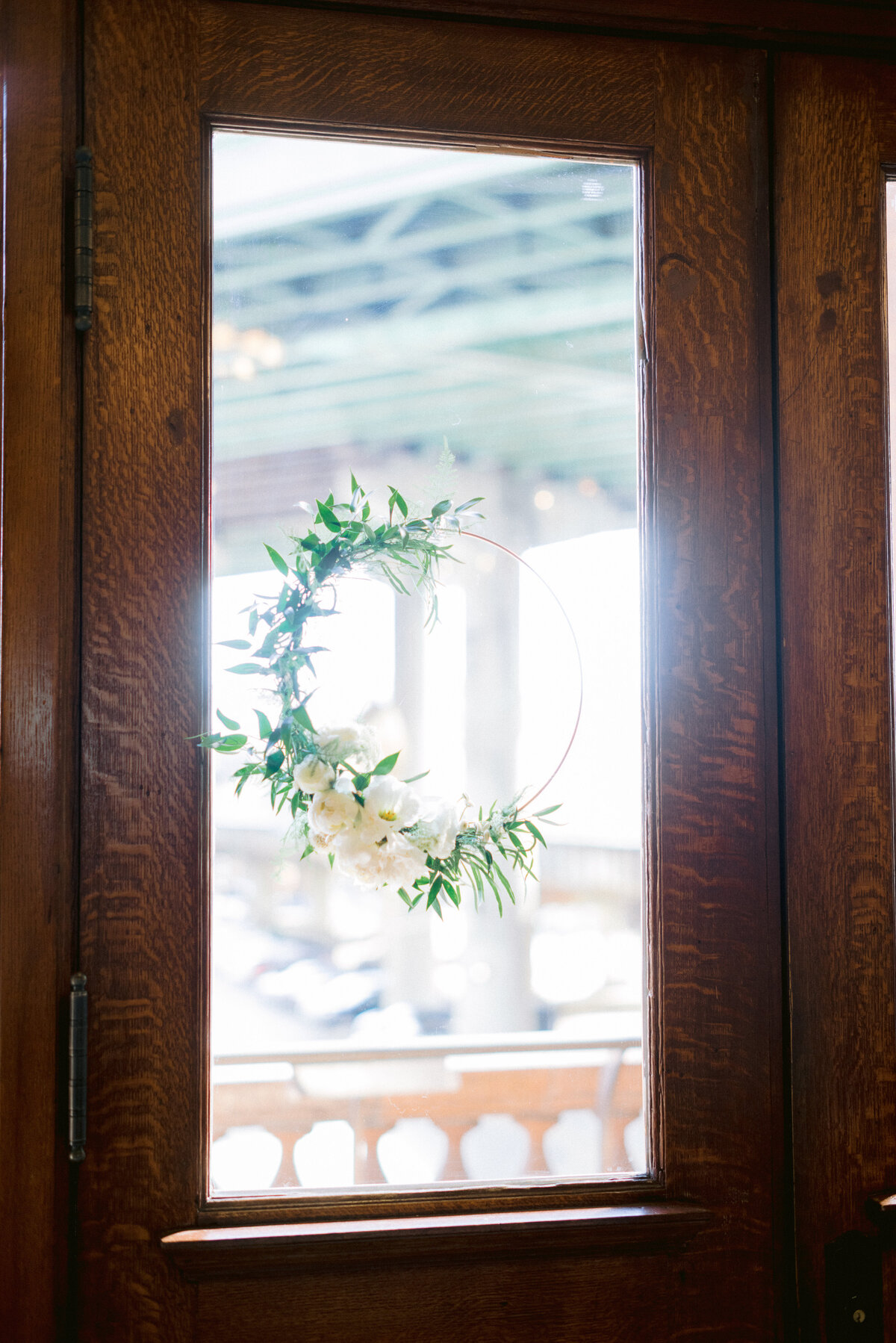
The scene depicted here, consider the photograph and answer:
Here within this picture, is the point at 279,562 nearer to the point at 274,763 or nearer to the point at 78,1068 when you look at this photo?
the point at 274,763

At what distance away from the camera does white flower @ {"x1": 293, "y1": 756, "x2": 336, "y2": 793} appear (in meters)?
0.97

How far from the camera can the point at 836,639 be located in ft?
3.52

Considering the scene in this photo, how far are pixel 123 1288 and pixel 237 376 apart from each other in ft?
3.20

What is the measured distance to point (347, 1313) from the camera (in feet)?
3.14

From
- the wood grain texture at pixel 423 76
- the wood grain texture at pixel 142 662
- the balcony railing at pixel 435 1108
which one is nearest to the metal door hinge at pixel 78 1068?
the wood grain texture at pixel 142 662

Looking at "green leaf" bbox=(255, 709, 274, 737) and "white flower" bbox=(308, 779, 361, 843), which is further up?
"green leaf" bbox=(255, 709, 274, 737)

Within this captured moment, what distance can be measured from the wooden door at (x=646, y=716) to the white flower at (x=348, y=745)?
0.14 metres

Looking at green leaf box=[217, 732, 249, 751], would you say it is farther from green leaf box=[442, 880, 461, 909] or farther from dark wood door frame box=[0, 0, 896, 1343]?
green leaf box=[442, 880, 461, 909]

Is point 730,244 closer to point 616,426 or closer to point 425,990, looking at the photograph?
point 616,426

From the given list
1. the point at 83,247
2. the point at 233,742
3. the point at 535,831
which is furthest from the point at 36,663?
the point at 535,831

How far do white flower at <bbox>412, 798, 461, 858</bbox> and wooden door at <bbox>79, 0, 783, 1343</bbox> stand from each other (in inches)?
9.2

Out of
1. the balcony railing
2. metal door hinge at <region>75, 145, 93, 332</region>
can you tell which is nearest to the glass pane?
the balcony railing

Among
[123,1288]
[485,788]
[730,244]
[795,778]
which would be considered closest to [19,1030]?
[123,1288]

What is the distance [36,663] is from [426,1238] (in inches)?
28.9
